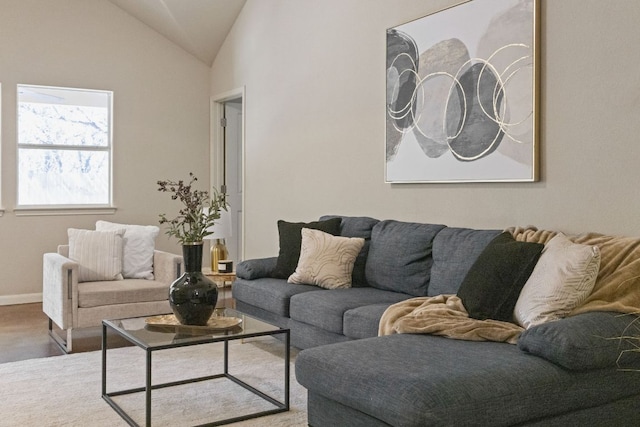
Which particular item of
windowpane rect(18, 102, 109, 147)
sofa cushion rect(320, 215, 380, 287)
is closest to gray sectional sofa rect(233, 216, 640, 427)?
sofa cushion rect(320, 215, 380, 287)

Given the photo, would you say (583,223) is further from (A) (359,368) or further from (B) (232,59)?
(B) (232,59)

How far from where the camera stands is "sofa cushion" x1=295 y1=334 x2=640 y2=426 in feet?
7.58

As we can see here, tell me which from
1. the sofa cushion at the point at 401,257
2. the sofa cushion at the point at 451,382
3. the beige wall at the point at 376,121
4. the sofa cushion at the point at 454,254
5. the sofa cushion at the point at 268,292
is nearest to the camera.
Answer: the sofa cushion at the point at 451,382

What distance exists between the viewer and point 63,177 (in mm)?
6875

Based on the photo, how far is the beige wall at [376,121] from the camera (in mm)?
3410

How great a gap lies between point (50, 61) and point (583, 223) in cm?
525

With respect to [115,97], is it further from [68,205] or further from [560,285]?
[560,285]

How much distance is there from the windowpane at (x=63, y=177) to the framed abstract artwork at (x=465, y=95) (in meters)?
3.49

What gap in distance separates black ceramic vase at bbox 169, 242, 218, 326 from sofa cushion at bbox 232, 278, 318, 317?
89 centimetres

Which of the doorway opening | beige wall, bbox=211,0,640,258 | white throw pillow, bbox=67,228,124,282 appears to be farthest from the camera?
the doorway opening

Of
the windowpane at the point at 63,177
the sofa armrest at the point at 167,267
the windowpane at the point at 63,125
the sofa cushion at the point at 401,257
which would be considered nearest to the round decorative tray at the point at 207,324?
the sofa cushion at the point at 401,257

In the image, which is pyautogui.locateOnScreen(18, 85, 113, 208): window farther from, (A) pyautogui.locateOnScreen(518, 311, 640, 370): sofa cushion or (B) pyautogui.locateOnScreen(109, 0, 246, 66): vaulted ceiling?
(A) pyautogui.locateOnScreen(518, 311, 640, 370): sofa cushion

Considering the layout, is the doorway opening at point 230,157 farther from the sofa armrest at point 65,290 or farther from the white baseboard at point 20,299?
the sofa armrest at point 65,290

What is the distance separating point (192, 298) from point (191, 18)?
421 centimetres
